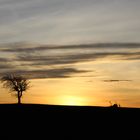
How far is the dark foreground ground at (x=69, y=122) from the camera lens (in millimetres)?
34188

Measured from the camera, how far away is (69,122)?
3631 cm

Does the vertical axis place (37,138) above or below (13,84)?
below

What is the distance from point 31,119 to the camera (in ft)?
117

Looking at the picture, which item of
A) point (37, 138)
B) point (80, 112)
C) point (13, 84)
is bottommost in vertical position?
point (37, 138)

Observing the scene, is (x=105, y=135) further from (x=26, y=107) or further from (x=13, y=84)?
(x=13, y=84)

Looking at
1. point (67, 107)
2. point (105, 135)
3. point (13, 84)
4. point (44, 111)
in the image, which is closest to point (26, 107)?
point (44, 111)

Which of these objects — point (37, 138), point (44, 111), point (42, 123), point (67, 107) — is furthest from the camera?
point (67, 107)

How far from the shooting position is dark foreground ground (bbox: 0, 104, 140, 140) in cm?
3419

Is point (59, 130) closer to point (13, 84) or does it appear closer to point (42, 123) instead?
point (42, 123)

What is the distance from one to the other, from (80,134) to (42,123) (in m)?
3.23

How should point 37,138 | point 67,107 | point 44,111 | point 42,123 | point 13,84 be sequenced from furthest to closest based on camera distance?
point 13,84 < point 67,107 < point 44,111 < point 42,123 < point 37,138

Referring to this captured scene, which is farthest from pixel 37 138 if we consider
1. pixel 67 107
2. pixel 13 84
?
pixel 13 84

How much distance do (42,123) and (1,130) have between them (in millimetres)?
3503

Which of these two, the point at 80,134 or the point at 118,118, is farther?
the point at 118,118
